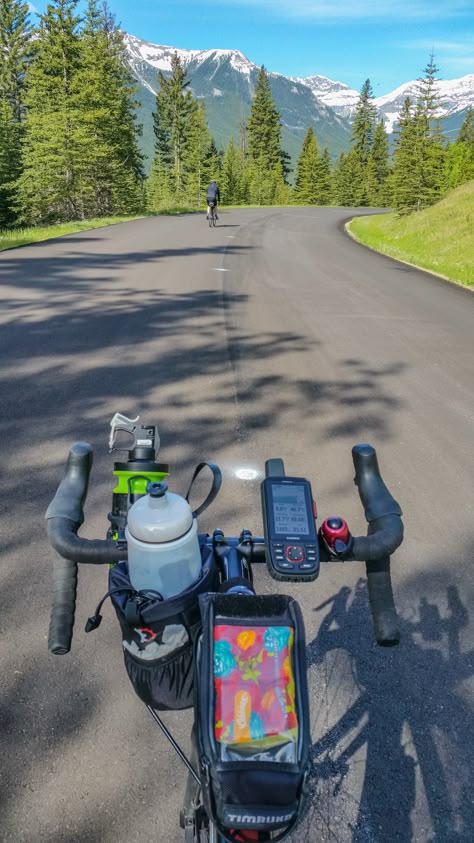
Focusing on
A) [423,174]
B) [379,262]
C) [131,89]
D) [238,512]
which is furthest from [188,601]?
[131,89]

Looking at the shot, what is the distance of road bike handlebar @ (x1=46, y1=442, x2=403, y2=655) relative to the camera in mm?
1451

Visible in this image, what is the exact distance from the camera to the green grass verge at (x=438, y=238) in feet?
58.4

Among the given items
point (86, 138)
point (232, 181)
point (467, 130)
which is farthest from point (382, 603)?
point (467, 130)

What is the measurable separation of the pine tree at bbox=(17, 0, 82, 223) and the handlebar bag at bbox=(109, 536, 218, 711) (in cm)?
3828

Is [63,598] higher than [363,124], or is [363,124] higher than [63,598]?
[363,124]

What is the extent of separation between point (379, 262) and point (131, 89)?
3616 centimetres

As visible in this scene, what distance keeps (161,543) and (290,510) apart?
0.35 metres

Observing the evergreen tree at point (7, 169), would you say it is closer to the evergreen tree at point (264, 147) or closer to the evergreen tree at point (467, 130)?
the evergreen tree at point (264, 147)

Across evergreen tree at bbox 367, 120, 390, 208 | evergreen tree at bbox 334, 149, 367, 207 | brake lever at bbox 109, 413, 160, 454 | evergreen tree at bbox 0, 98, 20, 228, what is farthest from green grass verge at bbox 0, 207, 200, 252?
evergreen tree at bbox 367, 120, 390, 208

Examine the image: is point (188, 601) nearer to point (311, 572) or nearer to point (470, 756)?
point (311, 572)

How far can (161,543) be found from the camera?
1.22 m

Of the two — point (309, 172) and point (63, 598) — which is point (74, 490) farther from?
point (309, 172)

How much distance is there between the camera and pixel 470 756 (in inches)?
98.7

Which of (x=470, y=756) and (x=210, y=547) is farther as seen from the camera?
(x=470, y=756)
